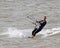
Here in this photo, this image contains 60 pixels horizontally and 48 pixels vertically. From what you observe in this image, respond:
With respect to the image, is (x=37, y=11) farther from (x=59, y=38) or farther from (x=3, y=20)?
(x=59, y=38)

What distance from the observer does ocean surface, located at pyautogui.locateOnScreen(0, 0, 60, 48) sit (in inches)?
846

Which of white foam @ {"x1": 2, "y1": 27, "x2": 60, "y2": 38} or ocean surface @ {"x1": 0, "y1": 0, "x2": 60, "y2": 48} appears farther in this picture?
white foam @ {"x1": 2, "y1": 27, "x2": 60, "y2": 38}

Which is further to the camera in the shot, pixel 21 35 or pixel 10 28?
pixel 10 28

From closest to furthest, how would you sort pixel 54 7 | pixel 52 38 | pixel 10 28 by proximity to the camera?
pixel 52 38 < pixel 10 28 < pixel 54 7

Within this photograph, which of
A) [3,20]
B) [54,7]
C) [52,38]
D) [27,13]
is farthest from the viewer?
[54,7]

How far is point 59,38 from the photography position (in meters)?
22.9

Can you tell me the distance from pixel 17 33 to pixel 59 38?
3.13 metres

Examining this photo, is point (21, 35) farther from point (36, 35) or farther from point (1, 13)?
point (1, 13)

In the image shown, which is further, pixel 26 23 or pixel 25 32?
pixel 26 23

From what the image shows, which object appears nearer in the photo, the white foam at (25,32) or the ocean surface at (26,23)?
the ocean surface at (26,23)

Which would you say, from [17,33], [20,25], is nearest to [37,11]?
[20,25]

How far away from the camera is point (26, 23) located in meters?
28.4

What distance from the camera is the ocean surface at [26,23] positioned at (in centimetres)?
2150

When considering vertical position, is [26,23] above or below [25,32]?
below
